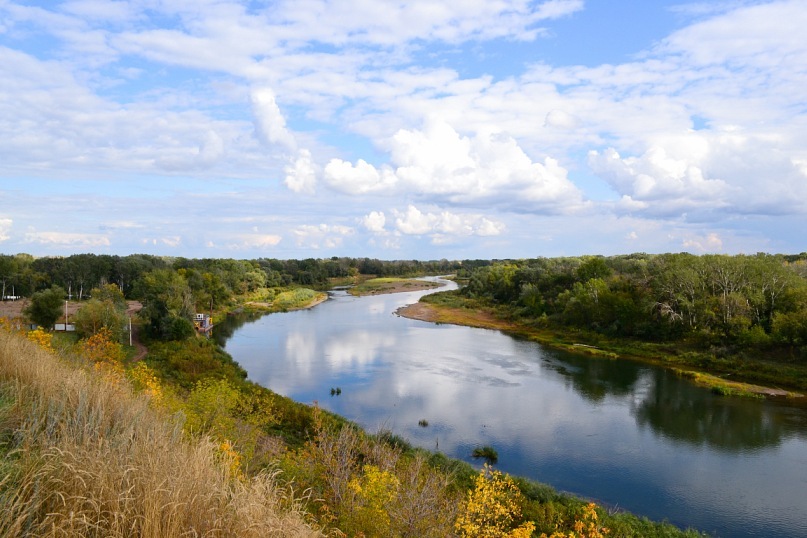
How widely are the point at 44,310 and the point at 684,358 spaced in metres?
50.2

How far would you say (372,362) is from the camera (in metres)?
37.6

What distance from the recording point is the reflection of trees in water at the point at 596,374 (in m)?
30.6

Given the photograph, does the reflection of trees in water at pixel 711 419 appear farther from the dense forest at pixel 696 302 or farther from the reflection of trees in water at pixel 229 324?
the reflection of trees in water at pixel 229 324

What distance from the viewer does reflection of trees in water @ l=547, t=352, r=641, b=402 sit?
30.6 meters

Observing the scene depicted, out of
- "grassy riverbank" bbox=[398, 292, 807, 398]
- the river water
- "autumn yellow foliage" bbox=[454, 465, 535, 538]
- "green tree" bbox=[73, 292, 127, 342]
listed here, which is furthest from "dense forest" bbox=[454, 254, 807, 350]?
"green tree" bbox=[73, 292, 127, 342]

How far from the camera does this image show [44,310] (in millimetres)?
38688

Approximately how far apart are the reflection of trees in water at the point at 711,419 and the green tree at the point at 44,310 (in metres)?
42.5

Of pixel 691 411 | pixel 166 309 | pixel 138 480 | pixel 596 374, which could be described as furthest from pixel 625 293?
pixel 138 480

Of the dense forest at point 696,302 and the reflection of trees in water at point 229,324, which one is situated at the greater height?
the dense forest at point 696,302

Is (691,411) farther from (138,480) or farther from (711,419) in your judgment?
(138,480)

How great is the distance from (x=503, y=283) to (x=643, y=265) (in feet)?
77.8

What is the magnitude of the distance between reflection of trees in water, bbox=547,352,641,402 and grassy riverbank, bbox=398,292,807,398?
2.63m

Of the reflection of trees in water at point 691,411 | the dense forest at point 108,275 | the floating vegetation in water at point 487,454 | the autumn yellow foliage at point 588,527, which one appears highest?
the dense forest at point 108,275

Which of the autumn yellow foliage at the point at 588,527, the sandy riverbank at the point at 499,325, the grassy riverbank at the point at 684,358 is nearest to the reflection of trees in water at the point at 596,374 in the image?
the grassy riverbank at the point at 684,358
